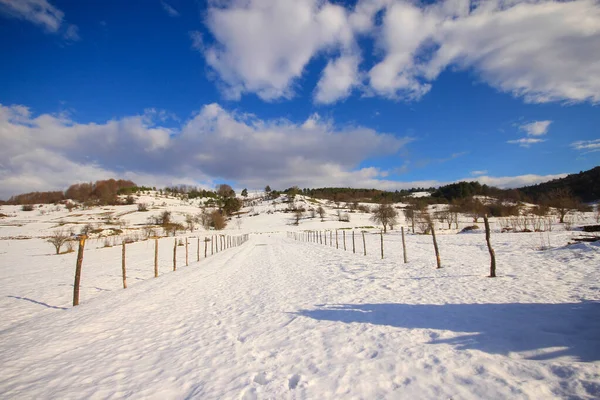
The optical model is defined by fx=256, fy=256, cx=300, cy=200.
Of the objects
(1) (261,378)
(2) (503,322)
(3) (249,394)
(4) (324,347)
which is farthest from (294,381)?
(2) (503,322)

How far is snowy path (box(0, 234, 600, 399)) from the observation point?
392 centimetres

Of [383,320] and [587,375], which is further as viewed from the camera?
[383,320]

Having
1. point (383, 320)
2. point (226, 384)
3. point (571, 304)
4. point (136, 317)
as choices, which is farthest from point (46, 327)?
point (571, 304)

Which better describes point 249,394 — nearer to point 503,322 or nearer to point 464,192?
point 503,322

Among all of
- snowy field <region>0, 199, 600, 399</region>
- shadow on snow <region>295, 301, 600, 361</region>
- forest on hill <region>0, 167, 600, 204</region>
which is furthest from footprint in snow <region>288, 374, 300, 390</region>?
forest on hill <region>0, 167, 600, 204</region>

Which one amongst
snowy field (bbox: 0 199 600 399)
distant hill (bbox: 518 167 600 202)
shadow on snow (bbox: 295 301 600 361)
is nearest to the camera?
snowy field (bbox: 0 199 600 399)

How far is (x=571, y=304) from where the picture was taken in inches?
256

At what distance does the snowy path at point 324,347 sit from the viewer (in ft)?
12.9

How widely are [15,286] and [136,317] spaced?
14.3 m

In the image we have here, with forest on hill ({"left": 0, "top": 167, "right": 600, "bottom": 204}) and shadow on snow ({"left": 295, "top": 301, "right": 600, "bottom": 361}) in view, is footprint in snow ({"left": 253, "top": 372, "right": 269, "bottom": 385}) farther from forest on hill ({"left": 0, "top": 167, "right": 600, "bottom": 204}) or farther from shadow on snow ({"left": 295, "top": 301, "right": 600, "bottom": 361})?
forest on hill ({"left": 0, "top": 167, "right": 600, "bottom": 204})

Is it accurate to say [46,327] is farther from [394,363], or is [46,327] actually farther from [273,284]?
[394,363]

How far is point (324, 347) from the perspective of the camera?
5312 mm

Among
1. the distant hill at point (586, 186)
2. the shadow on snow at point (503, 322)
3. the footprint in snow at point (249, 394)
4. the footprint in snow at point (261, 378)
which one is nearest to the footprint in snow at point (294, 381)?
the footprint in snow at point (261, 378)

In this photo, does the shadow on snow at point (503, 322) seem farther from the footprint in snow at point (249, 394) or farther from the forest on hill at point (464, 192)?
the forest on hill at point (464, 192)
